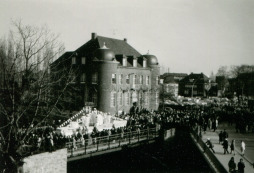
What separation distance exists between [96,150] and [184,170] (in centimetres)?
697

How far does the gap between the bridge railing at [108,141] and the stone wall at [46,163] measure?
9.65 feet

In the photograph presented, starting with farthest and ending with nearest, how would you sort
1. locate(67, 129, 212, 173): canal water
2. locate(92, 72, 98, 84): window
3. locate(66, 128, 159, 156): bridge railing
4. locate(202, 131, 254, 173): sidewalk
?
locate(92, 72, 98, 84): window
locate(67, 129, 212, 173): canal water
locate(66, 128, 159, 156): bridge railing
locate(202, 131, 254, 173): sidewalk

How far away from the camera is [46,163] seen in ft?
49.4

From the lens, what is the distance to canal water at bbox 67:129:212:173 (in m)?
21.0

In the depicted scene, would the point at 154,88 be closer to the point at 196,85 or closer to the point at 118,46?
the point at 118,46

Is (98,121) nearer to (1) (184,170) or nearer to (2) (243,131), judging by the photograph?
(1) (184,170)

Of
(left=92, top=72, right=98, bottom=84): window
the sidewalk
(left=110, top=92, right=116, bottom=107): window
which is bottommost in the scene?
the sidewalk

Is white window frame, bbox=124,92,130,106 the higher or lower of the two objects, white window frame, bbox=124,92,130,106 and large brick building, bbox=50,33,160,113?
the lower

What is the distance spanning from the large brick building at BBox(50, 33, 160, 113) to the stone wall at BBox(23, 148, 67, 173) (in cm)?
2189

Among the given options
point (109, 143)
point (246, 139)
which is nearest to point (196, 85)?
point (246, 139)

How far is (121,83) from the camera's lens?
45188 millimetres

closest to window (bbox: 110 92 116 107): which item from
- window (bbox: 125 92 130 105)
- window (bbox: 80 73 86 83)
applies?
window (bbox: 125 92 130 105)

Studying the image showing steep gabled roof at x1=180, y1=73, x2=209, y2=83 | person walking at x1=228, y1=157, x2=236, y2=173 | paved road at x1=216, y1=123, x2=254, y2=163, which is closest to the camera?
person walking at x1=228, y1=157, x2=236, y2=173

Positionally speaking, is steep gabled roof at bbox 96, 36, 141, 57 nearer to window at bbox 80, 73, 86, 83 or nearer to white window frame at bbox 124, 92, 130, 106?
window at bbox 80, 73, 86, 83
